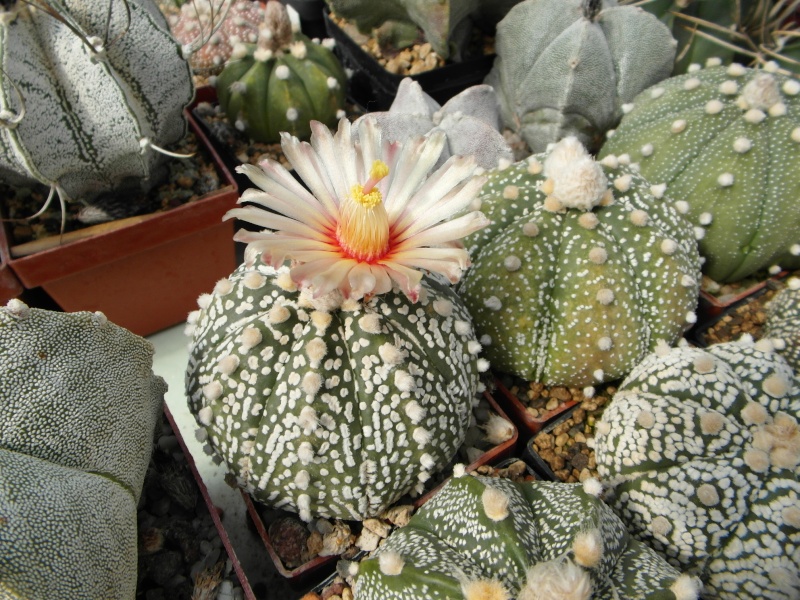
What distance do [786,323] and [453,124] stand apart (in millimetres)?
604

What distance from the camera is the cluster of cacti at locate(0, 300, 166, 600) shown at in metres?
0.51

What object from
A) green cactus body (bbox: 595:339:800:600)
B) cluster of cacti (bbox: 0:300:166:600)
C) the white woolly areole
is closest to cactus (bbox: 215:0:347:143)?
the white woolly areole

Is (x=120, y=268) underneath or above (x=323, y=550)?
above

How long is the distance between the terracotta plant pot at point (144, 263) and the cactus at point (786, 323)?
0.86 metres

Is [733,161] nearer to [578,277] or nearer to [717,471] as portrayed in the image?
[578,277]

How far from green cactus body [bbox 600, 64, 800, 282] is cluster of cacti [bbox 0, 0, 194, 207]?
2.48ft

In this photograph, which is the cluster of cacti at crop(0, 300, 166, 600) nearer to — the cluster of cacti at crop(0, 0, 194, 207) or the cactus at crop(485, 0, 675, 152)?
the cluster of cacti at crop(0, 0, 194, 207)

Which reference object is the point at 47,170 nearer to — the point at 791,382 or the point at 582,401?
the point at 582,401

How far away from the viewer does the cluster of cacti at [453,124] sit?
105 cm

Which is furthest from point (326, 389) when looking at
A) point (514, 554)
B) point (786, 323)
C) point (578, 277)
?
point (786, 323)

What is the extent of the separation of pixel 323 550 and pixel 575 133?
0.86 metres

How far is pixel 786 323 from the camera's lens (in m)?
0.87

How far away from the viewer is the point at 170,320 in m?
1.20

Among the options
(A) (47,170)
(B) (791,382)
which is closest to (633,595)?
(B) (791,382)
